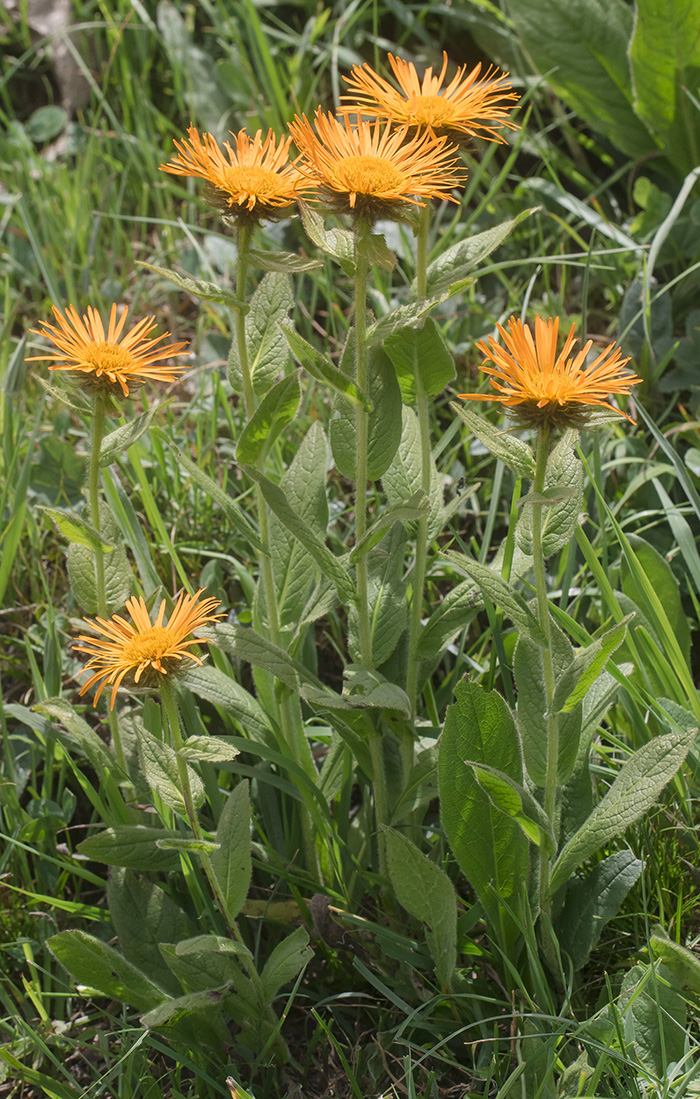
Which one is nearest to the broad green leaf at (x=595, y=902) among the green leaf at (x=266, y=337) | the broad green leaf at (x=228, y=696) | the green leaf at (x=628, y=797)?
the green leaf at (x=628, y=797)

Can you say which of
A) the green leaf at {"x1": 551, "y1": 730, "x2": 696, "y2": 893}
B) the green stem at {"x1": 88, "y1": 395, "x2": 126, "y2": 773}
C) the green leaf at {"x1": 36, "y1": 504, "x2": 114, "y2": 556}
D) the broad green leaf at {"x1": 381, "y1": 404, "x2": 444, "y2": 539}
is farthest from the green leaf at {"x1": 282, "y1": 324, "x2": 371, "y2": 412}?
the green leaf at {"x1": 551, "y1": 730, "x2": 696, "y2": 893}

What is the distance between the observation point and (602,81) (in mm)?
2838

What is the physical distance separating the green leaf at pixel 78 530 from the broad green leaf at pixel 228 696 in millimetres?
263

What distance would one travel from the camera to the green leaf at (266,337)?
162cm

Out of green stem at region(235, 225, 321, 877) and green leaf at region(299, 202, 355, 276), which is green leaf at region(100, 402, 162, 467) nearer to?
green stem at region(235, 225, 321, 877)

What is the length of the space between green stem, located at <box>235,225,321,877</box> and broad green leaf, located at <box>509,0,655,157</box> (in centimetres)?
178

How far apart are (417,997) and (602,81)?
254cm

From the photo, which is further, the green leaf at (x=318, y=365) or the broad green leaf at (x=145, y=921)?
the broad green leaf at (x=145, y=921)

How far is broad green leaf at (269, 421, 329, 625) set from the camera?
5.65ft

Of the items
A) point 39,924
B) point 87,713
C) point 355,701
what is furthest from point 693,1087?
point 87,713

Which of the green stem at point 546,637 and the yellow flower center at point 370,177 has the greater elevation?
the yellow flower center at point 370,177

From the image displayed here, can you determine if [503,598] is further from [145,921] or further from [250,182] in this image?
[145,921]

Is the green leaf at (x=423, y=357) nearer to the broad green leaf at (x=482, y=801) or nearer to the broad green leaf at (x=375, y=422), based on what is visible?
the broad green leaf at (x=375, y=422)

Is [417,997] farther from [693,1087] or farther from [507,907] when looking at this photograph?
[693,1087]
